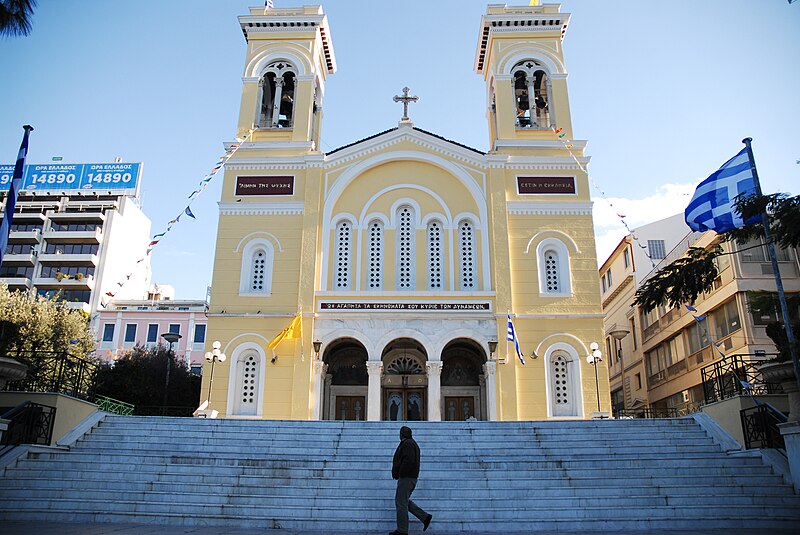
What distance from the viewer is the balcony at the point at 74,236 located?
5322cm

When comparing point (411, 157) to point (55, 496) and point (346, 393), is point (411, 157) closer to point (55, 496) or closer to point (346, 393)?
point (346, 393)

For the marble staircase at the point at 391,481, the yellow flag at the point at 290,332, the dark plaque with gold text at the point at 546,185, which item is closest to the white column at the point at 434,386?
the yellow flag at the point at 290,332

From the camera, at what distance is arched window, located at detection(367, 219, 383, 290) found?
26.0 metres

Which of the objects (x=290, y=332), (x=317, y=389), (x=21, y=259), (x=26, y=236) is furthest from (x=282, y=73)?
(x=26, y=236)

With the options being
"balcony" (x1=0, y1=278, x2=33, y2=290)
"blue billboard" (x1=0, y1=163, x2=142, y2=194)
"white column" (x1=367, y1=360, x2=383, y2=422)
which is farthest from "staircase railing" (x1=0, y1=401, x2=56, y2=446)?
"blue billboard" (x1=0, y1=163, x2=142, y2=194)

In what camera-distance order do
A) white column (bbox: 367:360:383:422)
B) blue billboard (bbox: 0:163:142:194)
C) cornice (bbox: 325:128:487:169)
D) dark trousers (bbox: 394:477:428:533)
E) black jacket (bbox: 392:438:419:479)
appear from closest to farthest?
dark trousers (bbox: 394:477:428:533) < black jacket (bbox: 392:438:419:479) < white column (bbox: 367:360:383:422) < cornice (bbox: 325:128:487:169) < blue billboard (bbox: 0:163:142:194)

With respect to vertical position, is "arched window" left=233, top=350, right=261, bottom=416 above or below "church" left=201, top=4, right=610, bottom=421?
below

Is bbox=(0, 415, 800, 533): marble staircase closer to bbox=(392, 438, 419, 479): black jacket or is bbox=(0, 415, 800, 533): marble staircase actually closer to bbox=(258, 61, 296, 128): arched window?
bbox=(392, 438, 419, 479): black jacket

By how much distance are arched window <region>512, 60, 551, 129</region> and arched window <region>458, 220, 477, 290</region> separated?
5.49m

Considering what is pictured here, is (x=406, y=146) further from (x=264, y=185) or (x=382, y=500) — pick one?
(x=382, y=500)

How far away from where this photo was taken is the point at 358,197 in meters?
27.3

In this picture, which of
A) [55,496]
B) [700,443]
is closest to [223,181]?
[55,496]

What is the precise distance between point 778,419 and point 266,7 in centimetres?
2638

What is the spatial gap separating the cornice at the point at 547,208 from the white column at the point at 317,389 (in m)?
9.57
